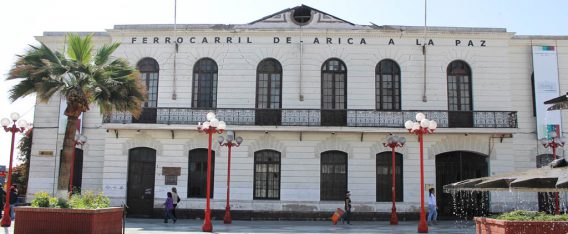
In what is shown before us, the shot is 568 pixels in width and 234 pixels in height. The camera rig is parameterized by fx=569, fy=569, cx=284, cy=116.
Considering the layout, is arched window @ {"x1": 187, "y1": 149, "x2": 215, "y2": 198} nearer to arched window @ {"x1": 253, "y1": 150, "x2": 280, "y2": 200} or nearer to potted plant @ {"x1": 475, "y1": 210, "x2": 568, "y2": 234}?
arched window @ {"x1": 253, "y1": 150, "x2": 280, "y2": 200}

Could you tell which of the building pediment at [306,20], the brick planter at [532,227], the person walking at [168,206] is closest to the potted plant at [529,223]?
the brick planter at [532,227]

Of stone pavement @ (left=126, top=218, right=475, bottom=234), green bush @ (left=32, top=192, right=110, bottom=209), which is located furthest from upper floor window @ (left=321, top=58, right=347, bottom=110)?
green bush @ (left=32, top=192, right=110, bottom=209)

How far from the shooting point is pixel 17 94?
1653cm

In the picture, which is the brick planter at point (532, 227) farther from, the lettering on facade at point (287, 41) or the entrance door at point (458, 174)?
the lettering on facade at point (287, 41)

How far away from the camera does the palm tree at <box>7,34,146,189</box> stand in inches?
644

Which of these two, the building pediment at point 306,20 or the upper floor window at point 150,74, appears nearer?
the building pediment at point 306,20

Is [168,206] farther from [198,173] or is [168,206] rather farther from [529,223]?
[529,223]

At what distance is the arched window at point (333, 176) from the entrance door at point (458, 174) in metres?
4.25

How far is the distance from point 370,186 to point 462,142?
14.8 ft

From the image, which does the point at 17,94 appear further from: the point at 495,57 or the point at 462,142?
the point at 495,57

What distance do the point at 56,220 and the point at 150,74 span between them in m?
12.4

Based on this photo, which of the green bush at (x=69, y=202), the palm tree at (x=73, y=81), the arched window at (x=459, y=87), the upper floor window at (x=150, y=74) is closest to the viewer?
the green bush at (x=69, y=202)

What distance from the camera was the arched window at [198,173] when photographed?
25.2 m

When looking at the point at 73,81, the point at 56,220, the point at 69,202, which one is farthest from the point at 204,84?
the point at 56,220
